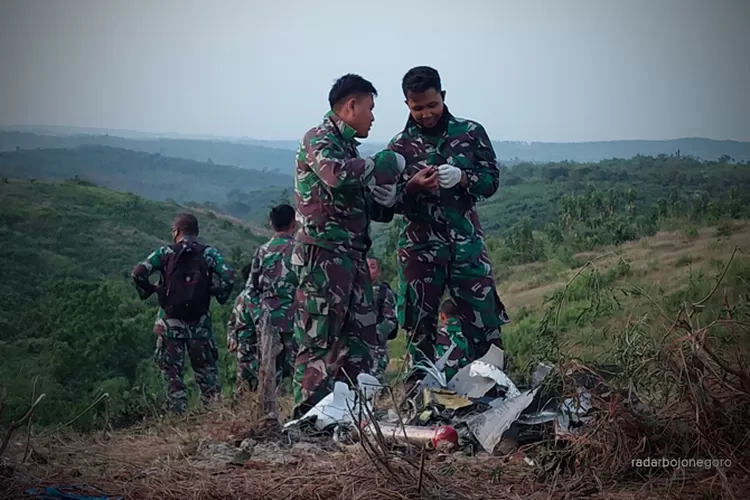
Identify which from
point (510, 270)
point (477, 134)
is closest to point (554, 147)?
point (510, 270)

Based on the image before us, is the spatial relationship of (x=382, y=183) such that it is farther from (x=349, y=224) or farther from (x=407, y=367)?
(x=407, y=367)

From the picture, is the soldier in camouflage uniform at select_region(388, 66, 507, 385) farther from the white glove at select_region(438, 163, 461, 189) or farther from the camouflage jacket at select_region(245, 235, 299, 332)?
the camouflage jacket at select_region(245, 235, 299, 332)

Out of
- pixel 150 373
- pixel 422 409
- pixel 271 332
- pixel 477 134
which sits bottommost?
pixel 150 373

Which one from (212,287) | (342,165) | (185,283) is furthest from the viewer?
(212,287)

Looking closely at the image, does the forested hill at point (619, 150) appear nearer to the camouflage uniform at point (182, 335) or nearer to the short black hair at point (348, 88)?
the camouflage uniform at point (182, 335)

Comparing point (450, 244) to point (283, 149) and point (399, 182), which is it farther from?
point (283, 149)

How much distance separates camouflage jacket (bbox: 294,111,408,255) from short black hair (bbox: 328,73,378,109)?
0.28 ft

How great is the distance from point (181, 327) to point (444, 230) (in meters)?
2.66

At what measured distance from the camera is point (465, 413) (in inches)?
166

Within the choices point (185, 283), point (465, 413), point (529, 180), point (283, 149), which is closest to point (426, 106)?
point (465, 413)

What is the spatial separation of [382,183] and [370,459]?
175cm

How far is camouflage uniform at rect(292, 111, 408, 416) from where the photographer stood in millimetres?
4625

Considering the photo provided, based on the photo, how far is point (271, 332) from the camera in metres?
4.44

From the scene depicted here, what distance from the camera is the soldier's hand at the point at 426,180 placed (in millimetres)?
4738
